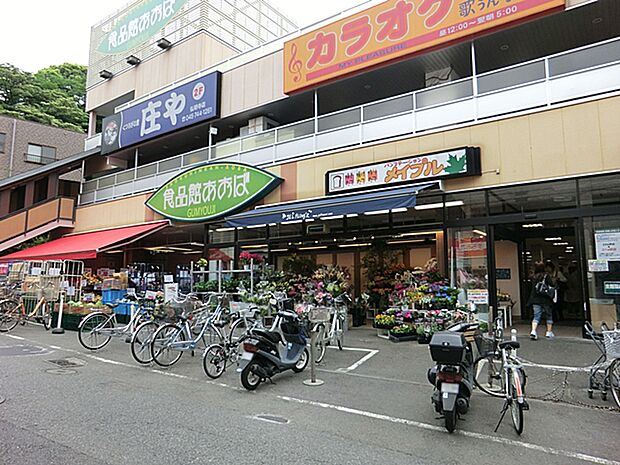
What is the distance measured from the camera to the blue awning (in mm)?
10406

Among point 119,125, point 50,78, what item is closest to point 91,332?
point 119,125

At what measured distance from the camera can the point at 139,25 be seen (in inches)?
939

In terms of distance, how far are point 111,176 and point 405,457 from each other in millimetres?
20228

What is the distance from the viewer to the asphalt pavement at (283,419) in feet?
13.6

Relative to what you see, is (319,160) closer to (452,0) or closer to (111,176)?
(452,0)

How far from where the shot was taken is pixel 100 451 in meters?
4.10

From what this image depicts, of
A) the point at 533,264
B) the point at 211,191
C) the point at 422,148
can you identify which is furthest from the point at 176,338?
the point at 533,264

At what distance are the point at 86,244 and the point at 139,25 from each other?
42.6 ft

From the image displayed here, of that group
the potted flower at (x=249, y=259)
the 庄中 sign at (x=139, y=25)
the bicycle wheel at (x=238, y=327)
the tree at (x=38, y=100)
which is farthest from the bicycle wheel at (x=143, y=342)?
the tree at (x=38, y=100)

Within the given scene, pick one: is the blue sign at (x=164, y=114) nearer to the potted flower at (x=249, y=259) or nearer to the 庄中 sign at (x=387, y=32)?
the 庄中 sign at (x=387, y=32)

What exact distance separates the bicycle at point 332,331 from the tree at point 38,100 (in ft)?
110

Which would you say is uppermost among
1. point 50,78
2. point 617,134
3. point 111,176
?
point 50,78

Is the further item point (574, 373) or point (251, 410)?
point (574, 373)

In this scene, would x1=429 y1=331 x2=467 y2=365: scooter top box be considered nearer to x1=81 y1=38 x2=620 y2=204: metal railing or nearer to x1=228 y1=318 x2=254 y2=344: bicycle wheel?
x1=228 y1=318 x2=254 y2=344: bicycle wheel
